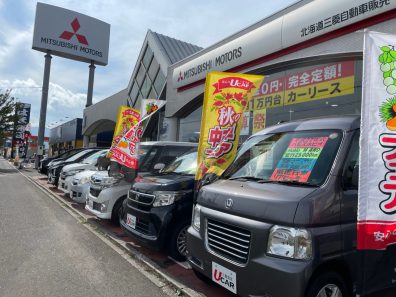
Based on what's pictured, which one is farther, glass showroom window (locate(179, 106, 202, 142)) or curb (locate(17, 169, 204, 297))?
glass showroom window (locate(179, 106, 202, 142))

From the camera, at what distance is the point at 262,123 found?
10.5 metres

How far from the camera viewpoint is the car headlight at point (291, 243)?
2975mm

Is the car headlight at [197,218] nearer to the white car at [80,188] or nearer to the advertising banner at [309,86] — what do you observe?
the advertising banner at [309,86]

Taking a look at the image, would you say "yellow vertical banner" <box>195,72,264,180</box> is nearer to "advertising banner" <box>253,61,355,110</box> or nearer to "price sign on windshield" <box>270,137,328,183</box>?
"price sign on windshield" <box>270,137,328,183</box>

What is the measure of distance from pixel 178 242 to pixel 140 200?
860mm

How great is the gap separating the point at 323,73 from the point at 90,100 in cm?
2947

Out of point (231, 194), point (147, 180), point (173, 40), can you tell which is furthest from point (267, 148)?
point (173, 40)

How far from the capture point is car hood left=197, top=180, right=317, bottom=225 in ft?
10.1

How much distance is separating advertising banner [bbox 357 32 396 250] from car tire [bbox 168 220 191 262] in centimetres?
277

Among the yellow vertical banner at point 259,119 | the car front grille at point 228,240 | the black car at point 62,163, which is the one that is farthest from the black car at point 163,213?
the black car at point 62,163

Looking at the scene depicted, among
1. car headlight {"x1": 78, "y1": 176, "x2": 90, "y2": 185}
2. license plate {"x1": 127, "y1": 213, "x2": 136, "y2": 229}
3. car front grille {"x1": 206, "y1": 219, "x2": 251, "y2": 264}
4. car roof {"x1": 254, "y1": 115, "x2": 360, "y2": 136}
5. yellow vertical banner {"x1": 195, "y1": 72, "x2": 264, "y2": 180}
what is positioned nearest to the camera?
car front grille {"x1": 206, "y1": 219, "x2": 251, "y2": 264}

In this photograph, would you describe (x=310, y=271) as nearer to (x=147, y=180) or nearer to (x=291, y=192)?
(x=291, y=192)

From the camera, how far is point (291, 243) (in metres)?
3.01

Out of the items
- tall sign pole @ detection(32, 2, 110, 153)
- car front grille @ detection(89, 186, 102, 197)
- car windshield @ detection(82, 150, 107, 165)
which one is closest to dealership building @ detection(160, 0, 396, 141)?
car windshield @ detection(82, 150, 107, 165)
